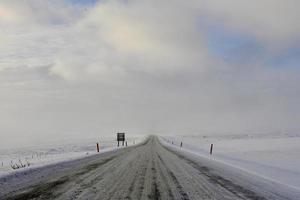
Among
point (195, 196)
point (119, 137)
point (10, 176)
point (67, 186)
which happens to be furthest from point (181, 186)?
point (119, 137)

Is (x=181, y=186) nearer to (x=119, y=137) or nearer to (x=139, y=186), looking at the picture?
(x=139, y=186)

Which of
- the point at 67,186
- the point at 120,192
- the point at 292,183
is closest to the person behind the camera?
the point at 120,192

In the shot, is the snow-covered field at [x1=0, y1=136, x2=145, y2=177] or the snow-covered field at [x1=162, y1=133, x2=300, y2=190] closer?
the snow-covered field at [x1=162, y1=133, x2=300, y2=190]

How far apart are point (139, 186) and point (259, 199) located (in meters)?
3.64

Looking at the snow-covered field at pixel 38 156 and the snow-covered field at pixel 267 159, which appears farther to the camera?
the snow-covered field at pixel 38 156

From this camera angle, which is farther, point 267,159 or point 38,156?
point 38,156

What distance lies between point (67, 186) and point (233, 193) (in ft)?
16.7

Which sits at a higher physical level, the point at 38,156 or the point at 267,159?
the point at 267,159

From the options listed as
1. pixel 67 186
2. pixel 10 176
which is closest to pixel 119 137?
pixel 10 176

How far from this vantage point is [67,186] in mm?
10984

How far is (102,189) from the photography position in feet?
33.9

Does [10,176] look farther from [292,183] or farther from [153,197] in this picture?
[292,183]

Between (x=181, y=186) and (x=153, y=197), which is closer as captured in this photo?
(x=153, y=197)

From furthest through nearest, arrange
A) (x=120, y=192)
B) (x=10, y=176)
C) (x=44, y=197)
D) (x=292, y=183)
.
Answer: (x=10, y=176)
(x=292, y=183)
(x=120, y=192)
(x=44, y=197)
